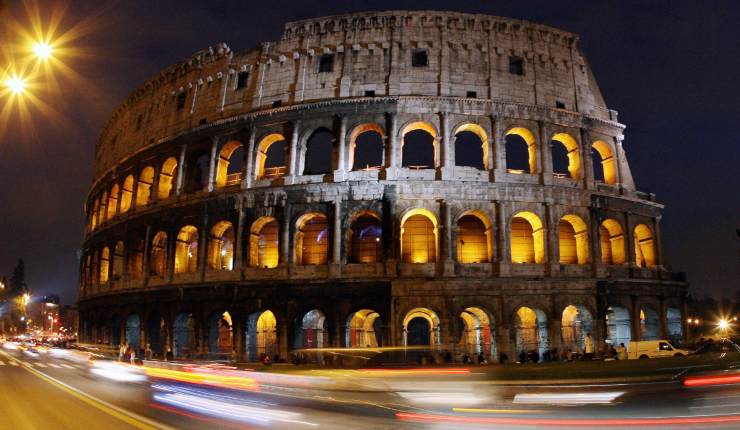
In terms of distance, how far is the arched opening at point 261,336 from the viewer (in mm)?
25672

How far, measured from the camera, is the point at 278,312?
2492 centimetres

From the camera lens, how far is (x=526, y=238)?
26.9 meters

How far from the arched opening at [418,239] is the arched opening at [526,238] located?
4.11 m

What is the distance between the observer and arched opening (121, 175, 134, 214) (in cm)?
3500

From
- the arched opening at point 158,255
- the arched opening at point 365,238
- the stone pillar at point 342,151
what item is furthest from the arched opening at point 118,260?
the stone pillar at point 342,151

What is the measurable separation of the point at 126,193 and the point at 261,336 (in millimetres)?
15755

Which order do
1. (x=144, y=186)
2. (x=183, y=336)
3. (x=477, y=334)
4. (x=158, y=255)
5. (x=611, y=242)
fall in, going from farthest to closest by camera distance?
1. (x=144, y=186)
2. (x=158, y=255)
3. (x=183, y=336)
4. (x=611, y=242)
5. (x=477, y=334)

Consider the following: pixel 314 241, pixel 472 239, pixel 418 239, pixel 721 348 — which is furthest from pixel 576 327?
pixel 314 241

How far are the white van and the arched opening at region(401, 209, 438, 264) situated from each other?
983cm

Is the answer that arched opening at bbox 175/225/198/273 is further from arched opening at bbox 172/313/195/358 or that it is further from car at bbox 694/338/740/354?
car at bbox 694/338/740/354

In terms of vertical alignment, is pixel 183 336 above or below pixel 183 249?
below

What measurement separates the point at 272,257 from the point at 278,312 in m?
3.93

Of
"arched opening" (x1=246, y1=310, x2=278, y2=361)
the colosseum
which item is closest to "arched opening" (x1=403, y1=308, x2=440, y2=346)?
the colosseum

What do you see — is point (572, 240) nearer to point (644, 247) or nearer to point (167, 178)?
point (644, 247)
